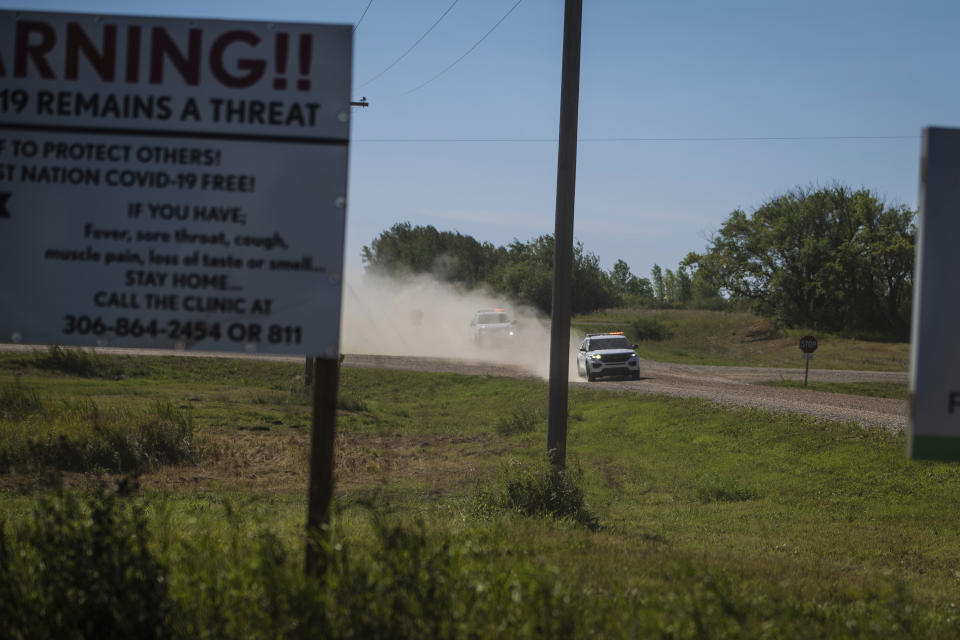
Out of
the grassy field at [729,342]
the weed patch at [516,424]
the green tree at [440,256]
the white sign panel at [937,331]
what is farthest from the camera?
the green tree at [440,256]

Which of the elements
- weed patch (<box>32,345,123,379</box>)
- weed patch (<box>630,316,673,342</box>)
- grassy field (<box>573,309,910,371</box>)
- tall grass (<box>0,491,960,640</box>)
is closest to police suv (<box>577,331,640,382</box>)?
grassy field (<box>573,309,910,371</box>)

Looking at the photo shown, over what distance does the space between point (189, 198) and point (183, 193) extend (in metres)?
0.04

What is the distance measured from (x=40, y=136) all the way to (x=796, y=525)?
9.68 m

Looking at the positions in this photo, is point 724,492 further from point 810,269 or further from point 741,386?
point 810,269

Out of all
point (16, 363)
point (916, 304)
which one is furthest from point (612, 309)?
point (916, 304)

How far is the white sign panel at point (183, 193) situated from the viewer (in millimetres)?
4844

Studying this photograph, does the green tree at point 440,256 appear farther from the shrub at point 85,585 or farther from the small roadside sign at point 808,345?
the shrub at point 85,585

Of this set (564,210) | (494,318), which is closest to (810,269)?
(494,318)

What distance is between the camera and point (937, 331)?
4719mm

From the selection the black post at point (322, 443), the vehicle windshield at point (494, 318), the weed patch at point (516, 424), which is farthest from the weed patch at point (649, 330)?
the black post at point (322, 443)

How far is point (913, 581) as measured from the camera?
8.05 metres

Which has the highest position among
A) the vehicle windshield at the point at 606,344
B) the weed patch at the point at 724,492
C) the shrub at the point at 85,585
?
the vehicle windshield at the point at 606,344

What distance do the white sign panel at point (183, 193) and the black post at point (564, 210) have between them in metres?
5.78

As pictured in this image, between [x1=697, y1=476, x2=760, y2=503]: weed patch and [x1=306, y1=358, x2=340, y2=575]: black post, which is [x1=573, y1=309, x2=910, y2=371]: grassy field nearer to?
[x1=697, y1=476, x2=760, y2=503]: weed patch
